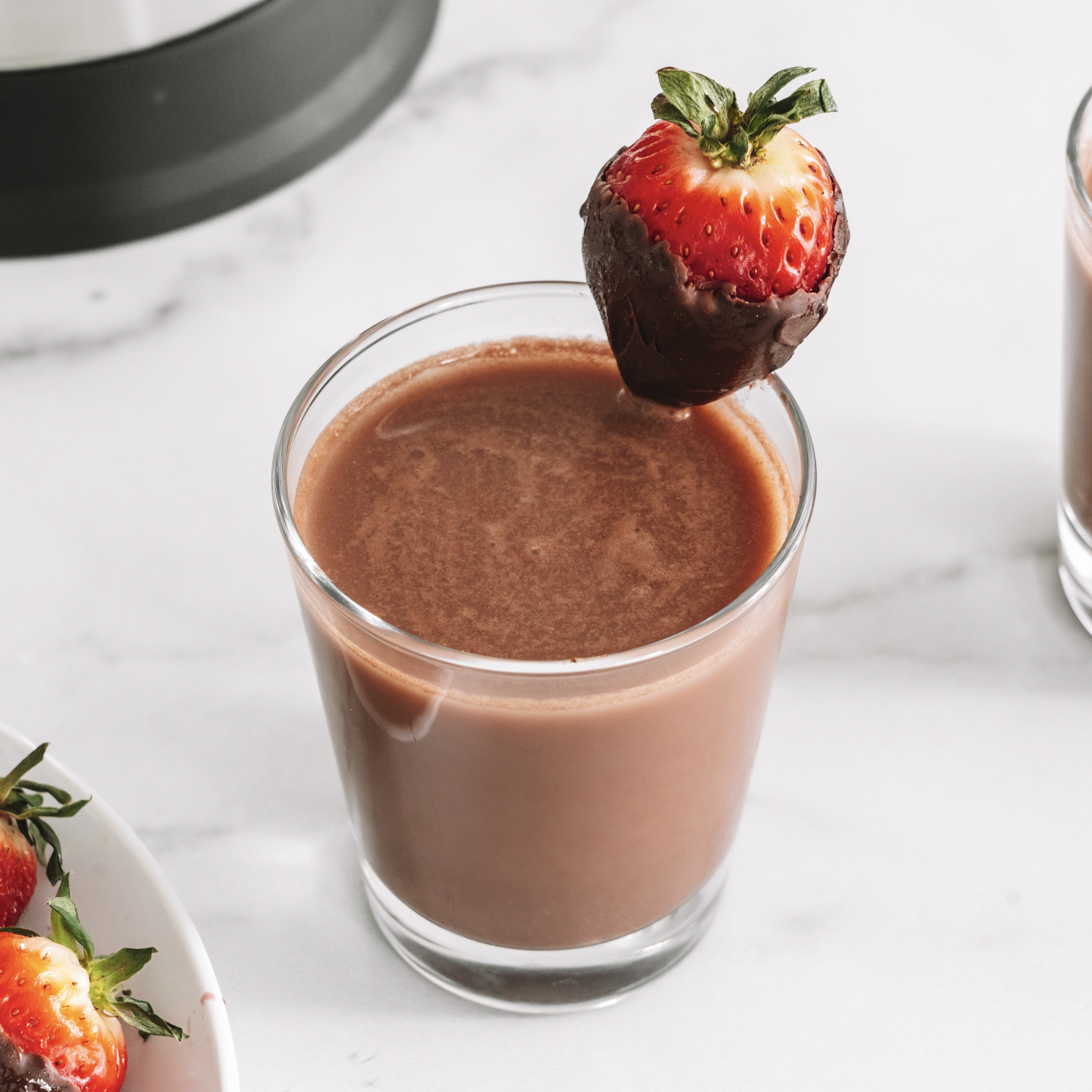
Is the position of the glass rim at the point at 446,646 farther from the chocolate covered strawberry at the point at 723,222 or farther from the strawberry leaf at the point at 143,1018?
the strawberry leaf at the point at 143,1018

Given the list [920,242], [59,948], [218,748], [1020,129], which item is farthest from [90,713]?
[1020,129]

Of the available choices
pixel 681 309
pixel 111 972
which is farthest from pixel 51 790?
pixel 681 309

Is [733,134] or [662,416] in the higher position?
[733,134]

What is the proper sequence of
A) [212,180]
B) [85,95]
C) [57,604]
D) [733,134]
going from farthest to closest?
[212,180], [85,95], [57,604], [733,134]

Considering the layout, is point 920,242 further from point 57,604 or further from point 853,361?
point 57,604

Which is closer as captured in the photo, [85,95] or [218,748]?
[218,748]

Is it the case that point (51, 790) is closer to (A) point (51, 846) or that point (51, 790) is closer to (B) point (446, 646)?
(A) point (51, 846)
